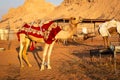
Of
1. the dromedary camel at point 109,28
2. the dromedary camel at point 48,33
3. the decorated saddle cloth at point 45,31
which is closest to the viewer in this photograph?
the dromedary camel at point 48,33

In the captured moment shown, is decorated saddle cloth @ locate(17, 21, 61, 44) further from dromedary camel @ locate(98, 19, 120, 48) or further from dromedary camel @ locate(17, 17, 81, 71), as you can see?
dromedary camel @ locate(98, 19, 120, 48)

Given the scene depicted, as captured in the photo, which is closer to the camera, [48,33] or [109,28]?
[48,33]

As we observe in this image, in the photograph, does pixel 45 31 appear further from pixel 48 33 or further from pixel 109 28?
pixel 109 28

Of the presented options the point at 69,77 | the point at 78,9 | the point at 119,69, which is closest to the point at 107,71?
the point at 119,69

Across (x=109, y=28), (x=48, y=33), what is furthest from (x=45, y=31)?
(x=109, y=28)

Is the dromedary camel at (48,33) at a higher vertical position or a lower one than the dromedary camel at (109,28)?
lower

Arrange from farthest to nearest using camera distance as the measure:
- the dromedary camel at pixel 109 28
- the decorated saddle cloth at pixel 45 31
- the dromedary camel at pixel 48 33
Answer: the dromedary camel at pixel 109 28 < the decorated saddle cloth at pixel 45 31 < the dromedary camel at pixel 48 33

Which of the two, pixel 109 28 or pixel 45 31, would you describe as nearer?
pixel 45 31

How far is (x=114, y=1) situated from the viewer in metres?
65.2

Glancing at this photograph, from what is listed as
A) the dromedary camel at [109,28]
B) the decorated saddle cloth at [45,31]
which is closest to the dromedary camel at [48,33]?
the decorated saddle cloth at [45,31]

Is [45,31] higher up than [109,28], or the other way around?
[109,28]

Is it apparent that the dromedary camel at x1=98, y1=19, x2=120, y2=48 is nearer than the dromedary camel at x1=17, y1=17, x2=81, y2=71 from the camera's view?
→ No

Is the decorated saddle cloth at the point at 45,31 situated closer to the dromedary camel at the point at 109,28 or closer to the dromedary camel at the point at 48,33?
the dromedary camel at the point at 48,33

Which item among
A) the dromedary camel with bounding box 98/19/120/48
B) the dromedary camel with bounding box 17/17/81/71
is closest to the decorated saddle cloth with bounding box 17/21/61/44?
A: the dromedary camel with bounding box 17/17/81/71
